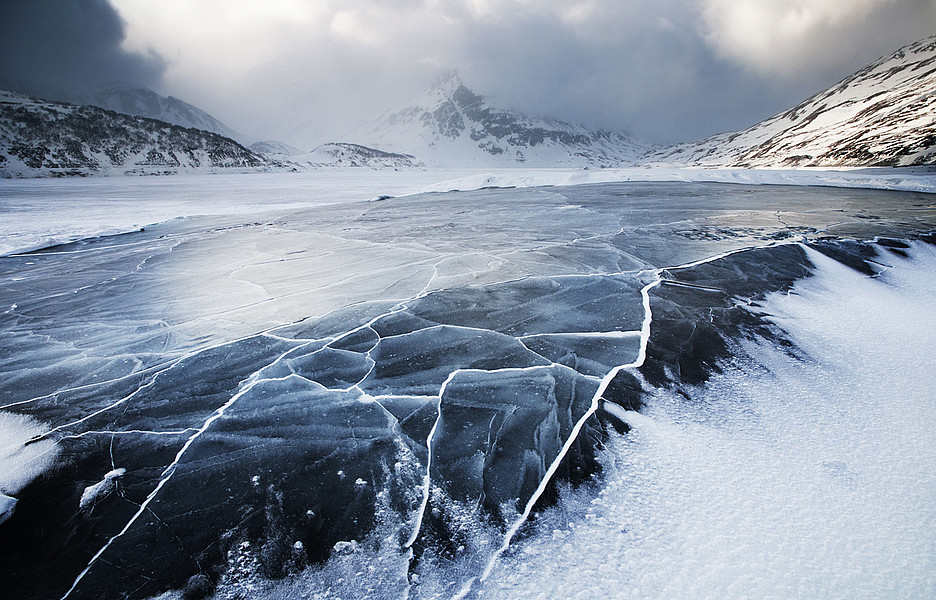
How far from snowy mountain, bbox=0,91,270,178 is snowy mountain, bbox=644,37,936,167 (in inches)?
2164

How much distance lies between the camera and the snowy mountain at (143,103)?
15600 centimetres

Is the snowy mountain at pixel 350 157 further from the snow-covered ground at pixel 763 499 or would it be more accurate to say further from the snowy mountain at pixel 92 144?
the snow-covered ground at pixel 763 499

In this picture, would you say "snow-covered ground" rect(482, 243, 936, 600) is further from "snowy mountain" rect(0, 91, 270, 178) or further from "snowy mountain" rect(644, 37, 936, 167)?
"snowy mountain" rect(0, 91, 270, 178)

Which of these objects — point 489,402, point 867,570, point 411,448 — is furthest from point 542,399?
point 867,570

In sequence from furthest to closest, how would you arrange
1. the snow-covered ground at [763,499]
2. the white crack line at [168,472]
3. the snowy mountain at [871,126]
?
1. the snowy mountain at [871,126]
2. the white crack line at [168,472]
3. the snow-covered ground at [763,499]

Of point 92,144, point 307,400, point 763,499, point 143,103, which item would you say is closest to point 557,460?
point 763,499

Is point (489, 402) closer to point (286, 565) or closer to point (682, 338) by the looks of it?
point (286, 565)

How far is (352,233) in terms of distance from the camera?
664cm

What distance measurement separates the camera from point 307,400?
1.98 metres

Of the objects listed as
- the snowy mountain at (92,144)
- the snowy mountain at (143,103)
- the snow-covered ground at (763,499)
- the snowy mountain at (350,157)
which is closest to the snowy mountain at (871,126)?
the snow-covered ground at (763,499)

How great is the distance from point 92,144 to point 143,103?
601 ft

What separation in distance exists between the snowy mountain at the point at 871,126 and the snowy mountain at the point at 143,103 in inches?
7474

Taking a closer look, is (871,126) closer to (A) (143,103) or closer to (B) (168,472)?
(B) (168,472)

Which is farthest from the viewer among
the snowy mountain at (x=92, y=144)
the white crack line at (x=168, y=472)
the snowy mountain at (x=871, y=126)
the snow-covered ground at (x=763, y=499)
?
the snowy mountain at (x=92, y=144)
